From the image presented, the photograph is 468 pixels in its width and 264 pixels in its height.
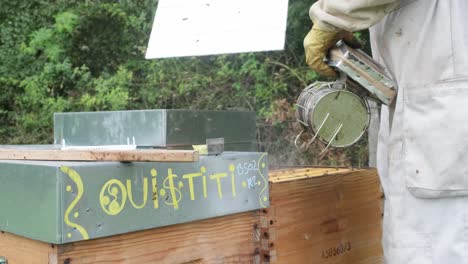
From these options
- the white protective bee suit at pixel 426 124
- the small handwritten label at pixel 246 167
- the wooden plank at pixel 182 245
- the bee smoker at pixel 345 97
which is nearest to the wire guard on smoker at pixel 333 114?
the bee smoker at pixel 345 97

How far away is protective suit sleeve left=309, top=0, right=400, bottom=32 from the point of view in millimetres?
1653

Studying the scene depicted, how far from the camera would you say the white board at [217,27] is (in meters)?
2.27

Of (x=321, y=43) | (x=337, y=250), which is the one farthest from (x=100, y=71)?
(x=321, y=43)

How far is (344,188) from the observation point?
7.05 feet

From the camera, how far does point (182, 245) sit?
1537mm

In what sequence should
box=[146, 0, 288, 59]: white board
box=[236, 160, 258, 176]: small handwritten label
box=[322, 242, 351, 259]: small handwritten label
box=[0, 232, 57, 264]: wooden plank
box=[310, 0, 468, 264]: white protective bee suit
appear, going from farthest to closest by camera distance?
1. box=[146, 0, 288, 59]: white board
2. box=[322, 242, 351, 259]: small handwritten label
3. box=[236, 160, 258, 176]: small handwritten label
4. box=[310, 0, 468, 264]: white protective bee suit
5. box=[0, 232, 57, 264]: wooden plank

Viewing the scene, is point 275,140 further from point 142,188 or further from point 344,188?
point 142,188

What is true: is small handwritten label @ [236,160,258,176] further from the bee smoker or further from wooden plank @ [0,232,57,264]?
wooden plank @ [0,232,57,264]

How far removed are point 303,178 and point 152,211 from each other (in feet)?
2.26

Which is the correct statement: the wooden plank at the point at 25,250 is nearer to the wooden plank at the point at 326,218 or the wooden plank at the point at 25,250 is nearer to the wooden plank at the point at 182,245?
the wooden plank at the point at 182,245

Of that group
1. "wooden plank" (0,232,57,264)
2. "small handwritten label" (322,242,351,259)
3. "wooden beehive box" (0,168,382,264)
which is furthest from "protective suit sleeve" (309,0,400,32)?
"wooden plank" (0,232,57,264)

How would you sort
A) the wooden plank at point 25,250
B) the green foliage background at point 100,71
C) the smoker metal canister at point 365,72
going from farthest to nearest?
the green foliage background at point 100,71 < the smoker metal canister at point 365,72 < the wooden plank at point 25,250

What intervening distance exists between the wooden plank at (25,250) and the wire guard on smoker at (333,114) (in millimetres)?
938

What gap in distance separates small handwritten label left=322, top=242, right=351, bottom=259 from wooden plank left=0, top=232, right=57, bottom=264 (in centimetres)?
109
